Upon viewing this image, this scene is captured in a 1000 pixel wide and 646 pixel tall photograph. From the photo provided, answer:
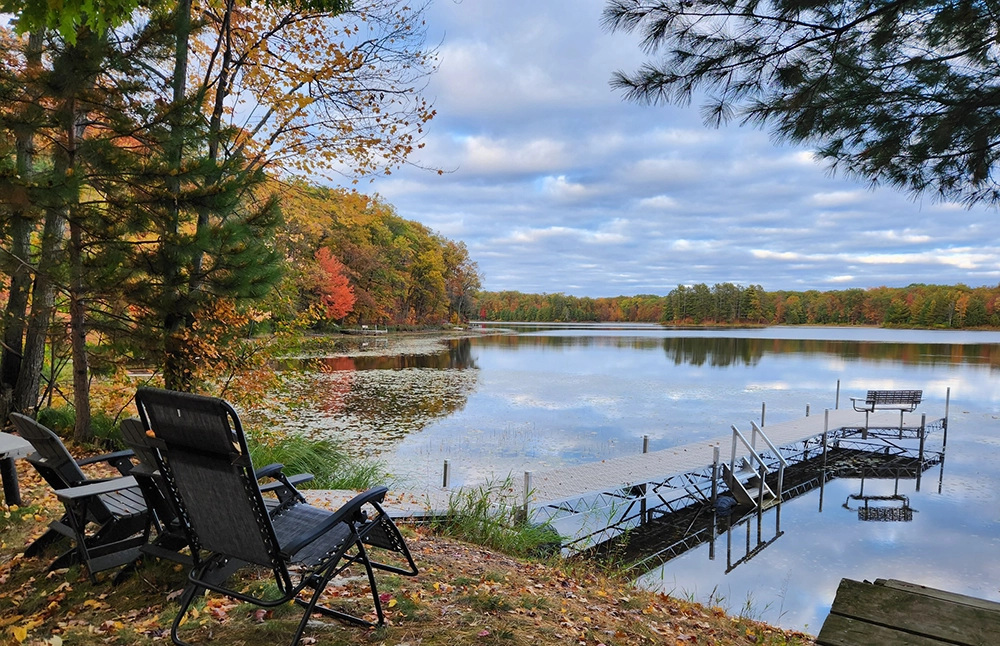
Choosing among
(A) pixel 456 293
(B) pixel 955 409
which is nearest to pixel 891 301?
(A) pixel 456 293

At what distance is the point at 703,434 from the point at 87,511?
13.7 metres

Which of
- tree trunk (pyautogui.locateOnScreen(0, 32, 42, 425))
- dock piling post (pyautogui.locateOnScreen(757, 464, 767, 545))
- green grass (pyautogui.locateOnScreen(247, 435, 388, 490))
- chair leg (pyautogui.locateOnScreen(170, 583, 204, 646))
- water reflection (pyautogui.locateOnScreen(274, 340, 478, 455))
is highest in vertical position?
tree trunk (pyautogui.locateOnScreen(0, 32, 42, 425))

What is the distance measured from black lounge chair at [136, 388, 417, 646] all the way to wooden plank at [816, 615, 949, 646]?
157cm

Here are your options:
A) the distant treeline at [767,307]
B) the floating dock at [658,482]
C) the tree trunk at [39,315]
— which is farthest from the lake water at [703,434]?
the distant treeline at [767,307]

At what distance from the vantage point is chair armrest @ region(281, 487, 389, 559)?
2.04 meters

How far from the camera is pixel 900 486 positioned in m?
12.2

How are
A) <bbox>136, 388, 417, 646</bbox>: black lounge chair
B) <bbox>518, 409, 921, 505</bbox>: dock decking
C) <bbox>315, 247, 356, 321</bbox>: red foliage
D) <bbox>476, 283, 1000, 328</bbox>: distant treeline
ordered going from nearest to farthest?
<bbox>136, 388, 417, 646</bbox>: black lounge chair, <bbox>518, 409, 921, 505</bbox>: dock decking, <bbox>315, 247, 356, 321</bbox>: red foliage, <bbox>476, 283, 1000, 328</bbox>: distant treeline

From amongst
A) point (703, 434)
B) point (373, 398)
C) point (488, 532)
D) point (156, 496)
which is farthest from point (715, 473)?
point (373, 398)

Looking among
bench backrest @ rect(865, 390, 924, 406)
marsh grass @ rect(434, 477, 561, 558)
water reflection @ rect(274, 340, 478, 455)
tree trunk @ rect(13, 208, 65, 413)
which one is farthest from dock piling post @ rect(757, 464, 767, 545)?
tree trunk @ rect(13, 208, 65, 413)

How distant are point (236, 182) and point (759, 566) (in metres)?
7.84

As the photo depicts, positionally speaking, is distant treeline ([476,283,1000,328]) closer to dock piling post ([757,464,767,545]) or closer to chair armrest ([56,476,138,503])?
dock piling post ([757,464,767,545])

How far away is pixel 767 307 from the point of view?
10612 cm

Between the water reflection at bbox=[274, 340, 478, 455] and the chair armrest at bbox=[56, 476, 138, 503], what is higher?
the chair armrest at bbox=[56, 476, 138, 503]

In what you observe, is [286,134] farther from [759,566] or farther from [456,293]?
[456,293]
